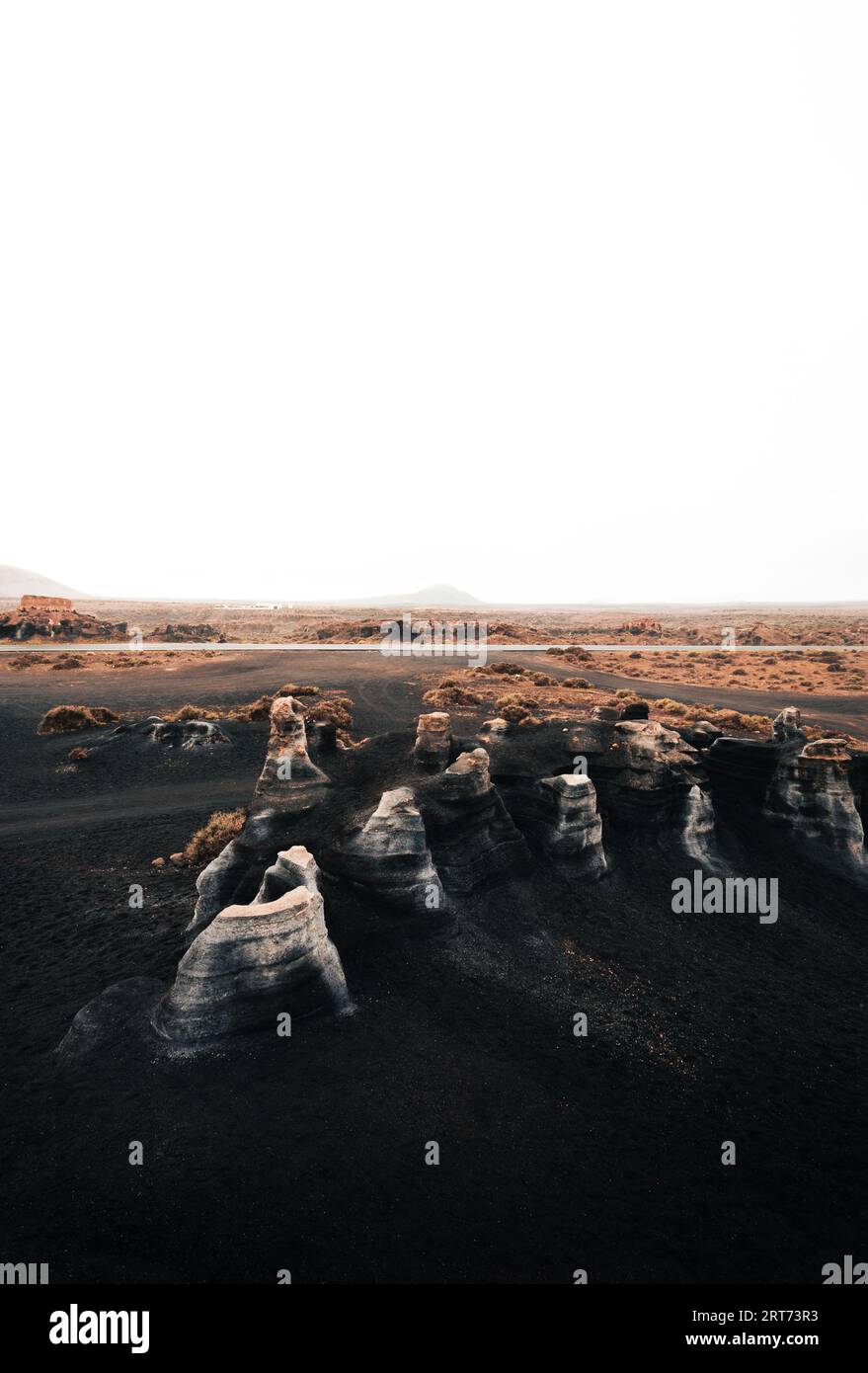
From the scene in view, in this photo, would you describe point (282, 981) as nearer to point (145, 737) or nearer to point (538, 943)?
point (538, 943)

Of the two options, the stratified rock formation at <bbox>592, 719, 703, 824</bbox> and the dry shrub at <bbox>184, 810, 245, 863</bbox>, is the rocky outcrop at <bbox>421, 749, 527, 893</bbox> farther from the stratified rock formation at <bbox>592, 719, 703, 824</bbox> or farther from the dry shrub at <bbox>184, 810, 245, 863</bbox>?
the dry shrub at <bbox>184, 810, 245, 863</bbox>

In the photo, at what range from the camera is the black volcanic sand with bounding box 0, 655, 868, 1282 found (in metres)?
7.07

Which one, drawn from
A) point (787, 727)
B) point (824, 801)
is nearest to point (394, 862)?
point (824, 801)

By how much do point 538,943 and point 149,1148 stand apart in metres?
8.41

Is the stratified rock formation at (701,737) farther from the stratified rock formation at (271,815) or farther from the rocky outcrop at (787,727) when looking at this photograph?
the stratified rock formation at (271,815)

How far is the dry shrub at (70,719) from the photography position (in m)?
33.8

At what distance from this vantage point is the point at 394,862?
12.8 m

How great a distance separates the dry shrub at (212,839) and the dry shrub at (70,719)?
20.8 m

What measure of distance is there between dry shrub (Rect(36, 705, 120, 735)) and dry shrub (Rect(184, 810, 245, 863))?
2080 centimetres

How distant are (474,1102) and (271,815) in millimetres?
7887

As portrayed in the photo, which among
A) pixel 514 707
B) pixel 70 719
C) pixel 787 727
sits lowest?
pixel 70 719

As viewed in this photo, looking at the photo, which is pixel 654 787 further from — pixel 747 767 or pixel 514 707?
pixel 514 707
